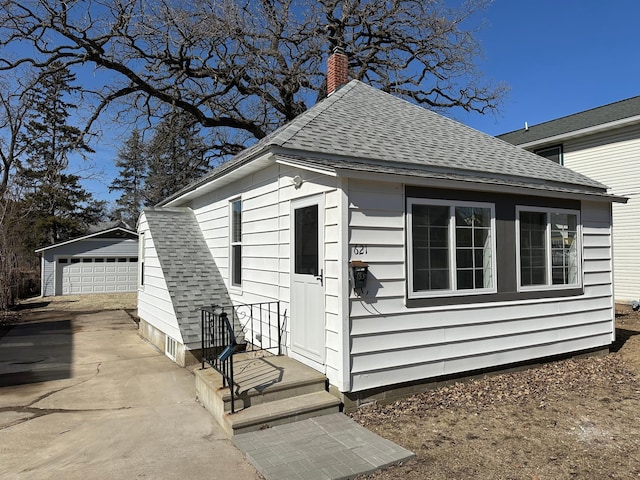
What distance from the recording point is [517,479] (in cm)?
336

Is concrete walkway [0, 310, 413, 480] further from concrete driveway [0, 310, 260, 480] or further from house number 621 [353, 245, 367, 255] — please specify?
house number 621 [353, 245, 367, 255]

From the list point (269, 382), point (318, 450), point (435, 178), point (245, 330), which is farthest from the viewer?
point (245, 330)

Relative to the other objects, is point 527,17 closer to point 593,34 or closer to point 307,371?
point 593,34

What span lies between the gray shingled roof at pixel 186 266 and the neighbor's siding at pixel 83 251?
15.0 metres

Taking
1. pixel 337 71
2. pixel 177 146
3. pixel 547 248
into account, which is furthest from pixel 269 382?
pixel 177 146

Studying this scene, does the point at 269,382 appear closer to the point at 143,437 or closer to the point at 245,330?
the point at 143,437

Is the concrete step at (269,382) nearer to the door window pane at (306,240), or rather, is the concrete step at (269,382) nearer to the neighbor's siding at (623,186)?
the door window pane at (306,240)

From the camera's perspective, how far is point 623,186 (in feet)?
45.8

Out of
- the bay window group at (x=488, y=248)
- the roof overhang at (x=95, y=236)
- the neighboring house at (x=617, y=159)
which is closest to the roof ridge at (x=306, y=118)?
the bay window group at (x=488, y=248)

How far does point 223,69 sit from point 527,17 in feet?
35.3

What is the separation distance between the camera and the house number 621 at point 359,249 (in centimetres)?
486

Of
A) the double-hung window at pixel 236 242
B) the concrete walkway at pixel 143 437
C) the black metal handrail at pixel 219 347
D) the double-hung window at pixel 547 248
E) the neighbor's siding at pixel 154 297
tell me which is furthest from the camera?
the double-hung window at pixel 236 242

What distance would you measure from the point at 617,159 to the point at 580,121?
7.84 ft

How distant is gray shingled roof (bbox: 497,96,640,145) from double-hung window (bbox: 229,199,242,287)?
13010mm
